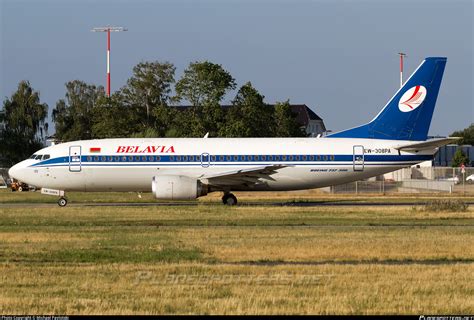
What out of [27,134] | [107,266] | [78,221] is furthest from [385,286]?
[27,134]

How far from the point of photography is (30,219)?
108 feet

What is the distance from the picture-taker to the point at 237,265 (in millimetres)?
18906

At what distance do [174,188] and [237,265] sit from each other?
72.5 feet

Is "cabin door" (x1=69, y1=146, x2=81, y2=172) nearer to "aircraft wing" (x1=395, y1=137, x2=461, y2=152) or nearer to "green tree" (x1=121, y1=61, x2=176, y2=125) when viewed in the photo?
"aircraft wing" (x1=395, y1=137, x2=461, y2=152)

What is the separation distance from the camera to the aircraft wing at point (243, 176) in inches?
1641

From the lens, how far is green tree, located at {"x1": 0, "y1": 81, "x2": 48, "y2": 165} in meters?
119

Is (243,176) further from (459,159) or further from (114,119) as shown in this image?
(459,159)

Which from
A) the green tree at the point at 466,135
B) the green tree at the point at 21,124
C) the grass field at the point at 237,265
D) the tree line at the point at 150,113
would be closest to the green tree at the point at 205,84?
the tree line at the point at 150,113

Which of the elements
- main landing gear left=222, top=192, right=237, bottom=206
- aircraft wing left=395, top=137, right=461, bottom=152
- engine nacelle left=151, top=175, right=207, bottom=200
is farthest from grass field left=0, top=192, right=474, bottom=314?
main landing gear left=222, top=192, right=237, bottom=206

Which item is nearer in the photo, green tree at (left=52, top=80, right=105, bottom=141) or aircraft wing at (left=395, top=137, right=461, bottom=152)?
aircraft wing at (left=395, top=137, right=461, bottom=152)

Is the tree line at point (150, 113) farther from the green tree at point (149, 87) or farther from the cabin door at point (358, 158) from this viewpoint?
the cabin door at point (358, 158)

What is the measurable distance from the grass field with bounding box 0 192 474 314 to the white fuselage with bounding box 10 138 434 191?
952cm

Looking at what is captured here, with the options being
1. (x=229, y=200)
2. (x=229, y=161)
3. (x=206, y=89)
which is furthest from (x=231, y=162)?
(x=206, y=89)

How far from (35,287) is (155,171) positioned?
2703 cm
